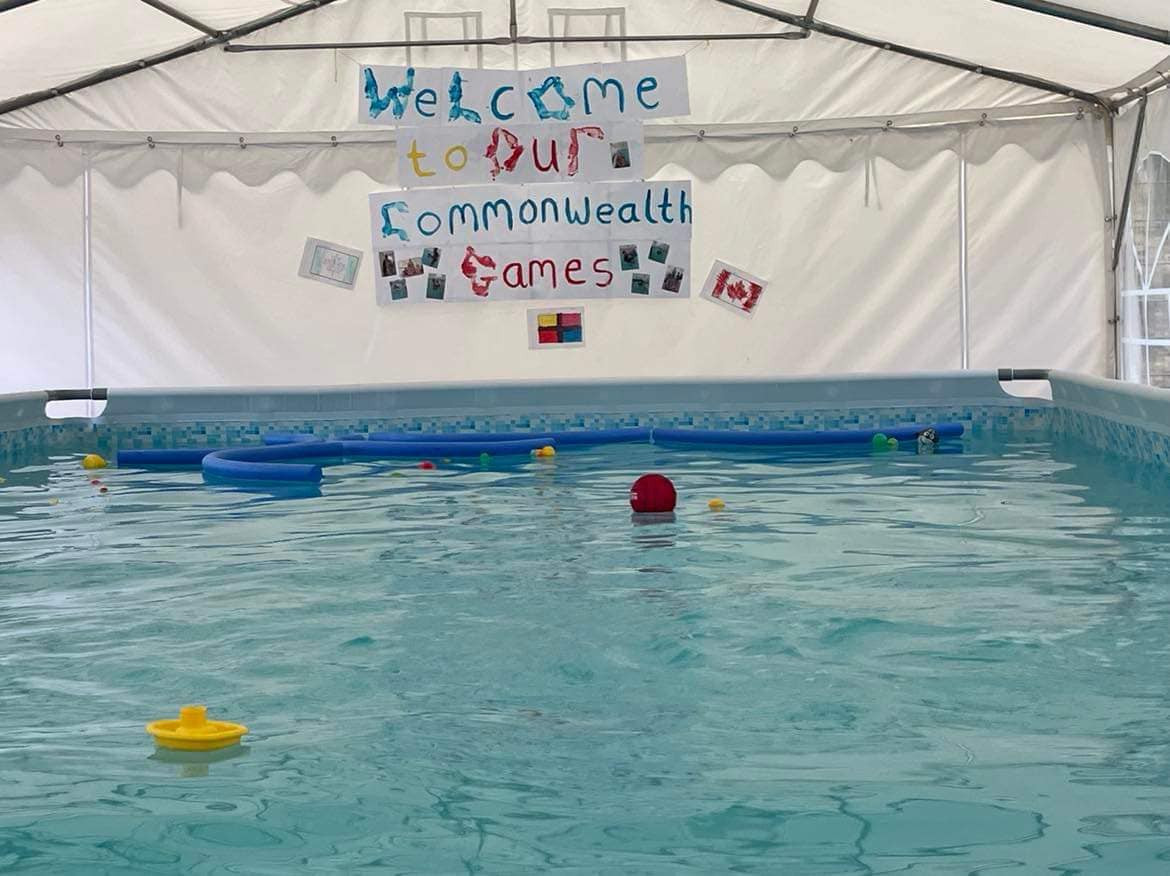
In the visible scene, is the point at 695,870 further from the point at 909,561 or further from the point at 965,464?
the point at 965,464

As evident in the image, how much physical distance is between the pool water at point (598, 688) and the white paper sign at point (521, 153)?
378 cm

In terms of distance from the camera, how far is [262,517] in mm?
5277

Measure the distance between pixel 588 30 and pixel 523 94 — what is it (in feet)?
1.66

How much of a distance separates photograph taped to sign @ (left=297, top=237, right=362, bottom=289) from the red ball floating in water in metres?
4.63

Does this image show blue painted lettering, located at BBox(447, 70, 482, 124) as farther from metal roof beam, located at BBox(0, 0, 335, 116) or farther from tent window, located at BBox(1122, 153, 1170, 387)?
tent window, located at BBox(1122, 153, 1170, 387)

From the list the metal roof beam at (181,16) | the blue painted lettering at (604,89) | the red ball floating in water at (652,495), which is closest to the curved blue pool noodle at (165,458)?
the metal roof beam at (181,16)

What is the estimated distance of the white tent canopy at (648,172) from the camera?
28.5 feet

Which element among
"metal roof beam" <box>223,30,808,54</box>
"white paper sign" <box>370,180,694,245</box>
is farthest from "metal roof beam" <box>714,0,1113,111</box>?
"white paper sign" <box>370,180,694,245</box>

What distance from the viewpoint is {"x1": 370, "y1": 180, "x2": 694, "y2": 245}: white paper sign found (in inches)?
356

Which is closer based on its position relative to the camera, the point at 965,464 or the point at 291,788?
the point at 291,788

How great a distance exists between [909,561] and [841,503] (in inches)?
51.1

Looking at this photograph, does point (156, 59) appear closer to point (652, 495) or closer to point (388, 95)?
point (388, 95)

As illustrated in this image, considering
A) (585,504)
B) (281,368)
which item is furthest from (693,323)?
(585,504)

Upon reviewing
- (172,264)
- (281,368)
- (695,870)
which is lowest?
(695,870)
